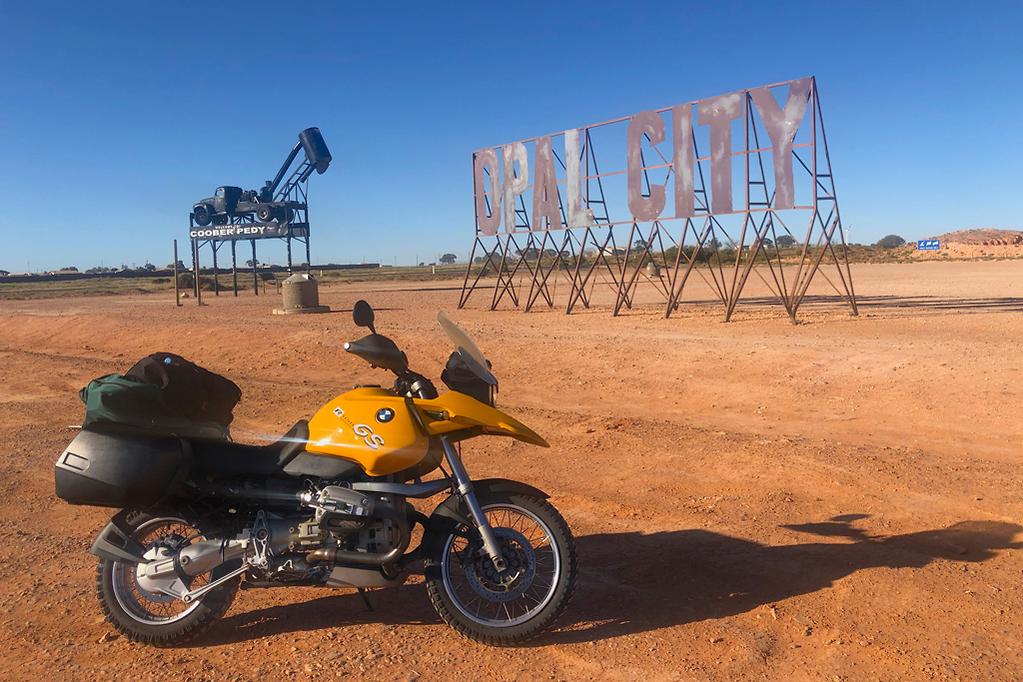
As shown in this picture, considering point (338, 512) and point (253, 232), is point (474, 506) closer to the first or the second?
point (338, 512)

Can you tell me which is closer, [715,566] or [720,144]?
[715,566]

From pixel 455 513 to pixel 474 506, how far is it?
11cm

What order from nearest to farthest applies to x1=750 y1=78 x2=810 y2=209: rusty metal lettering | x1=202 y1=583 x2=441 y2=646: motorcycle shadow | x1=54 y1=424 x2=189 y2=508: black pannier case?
x1=54 y1=424 x2=189 y2=508: black pannier case
x1=202 y1=583 x2=441 y2=646: motorcycle shadow
x1=750 y1=78 x2=810 y2=209: rusty metal lettering

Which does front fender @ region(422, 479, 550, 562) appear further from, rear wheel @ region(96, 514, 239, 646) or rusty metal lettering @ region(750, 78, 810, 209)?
rusty metal lettering @ region(750, 78, 810, 209)

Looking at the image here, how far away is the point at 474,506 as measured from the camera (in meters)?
3.75

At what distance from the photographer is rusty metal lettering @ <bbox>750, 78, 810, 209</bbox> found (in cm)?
1688

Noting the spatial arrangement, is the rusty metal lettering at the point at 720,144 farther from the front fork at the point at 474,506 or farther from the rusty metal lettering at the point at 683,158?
the front fork at the point at 474,506

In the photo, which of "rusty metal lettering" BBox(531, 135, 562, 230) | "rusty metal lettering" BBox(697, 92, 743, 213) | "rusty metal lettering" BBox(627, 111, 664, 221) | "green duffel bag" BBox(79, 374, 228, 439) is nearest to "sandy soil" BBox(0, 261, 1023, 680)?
"green duffel bag" BBox(79, 374, 228, 439)

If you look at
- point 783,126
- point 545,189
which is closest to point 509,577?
point 783,126

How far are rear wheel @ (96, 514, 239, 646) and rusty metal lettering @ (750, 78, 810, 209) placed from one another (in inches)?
609

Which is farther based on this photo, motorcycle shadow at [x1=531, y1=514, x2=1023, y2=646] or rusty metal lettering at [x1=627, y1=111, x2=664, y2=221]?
rusty metal lettering at [x1=627, y1=111, x2=664, y2=221]

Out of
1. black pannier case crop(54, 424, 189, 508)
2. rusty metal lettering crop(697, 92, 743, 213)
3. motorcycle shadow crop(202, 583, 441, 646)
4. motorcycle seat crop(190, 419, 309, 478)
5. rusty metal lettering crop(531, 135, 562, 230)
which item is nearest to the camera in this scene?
black pannier case crop(54, 424, 189, 508)

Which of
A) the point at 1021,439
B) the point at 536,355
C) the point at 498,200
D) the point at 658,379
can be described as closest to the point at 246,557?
the point at 1021,439

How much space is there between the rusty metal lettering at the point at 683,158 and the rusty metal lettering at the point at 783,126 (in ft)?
6.05
